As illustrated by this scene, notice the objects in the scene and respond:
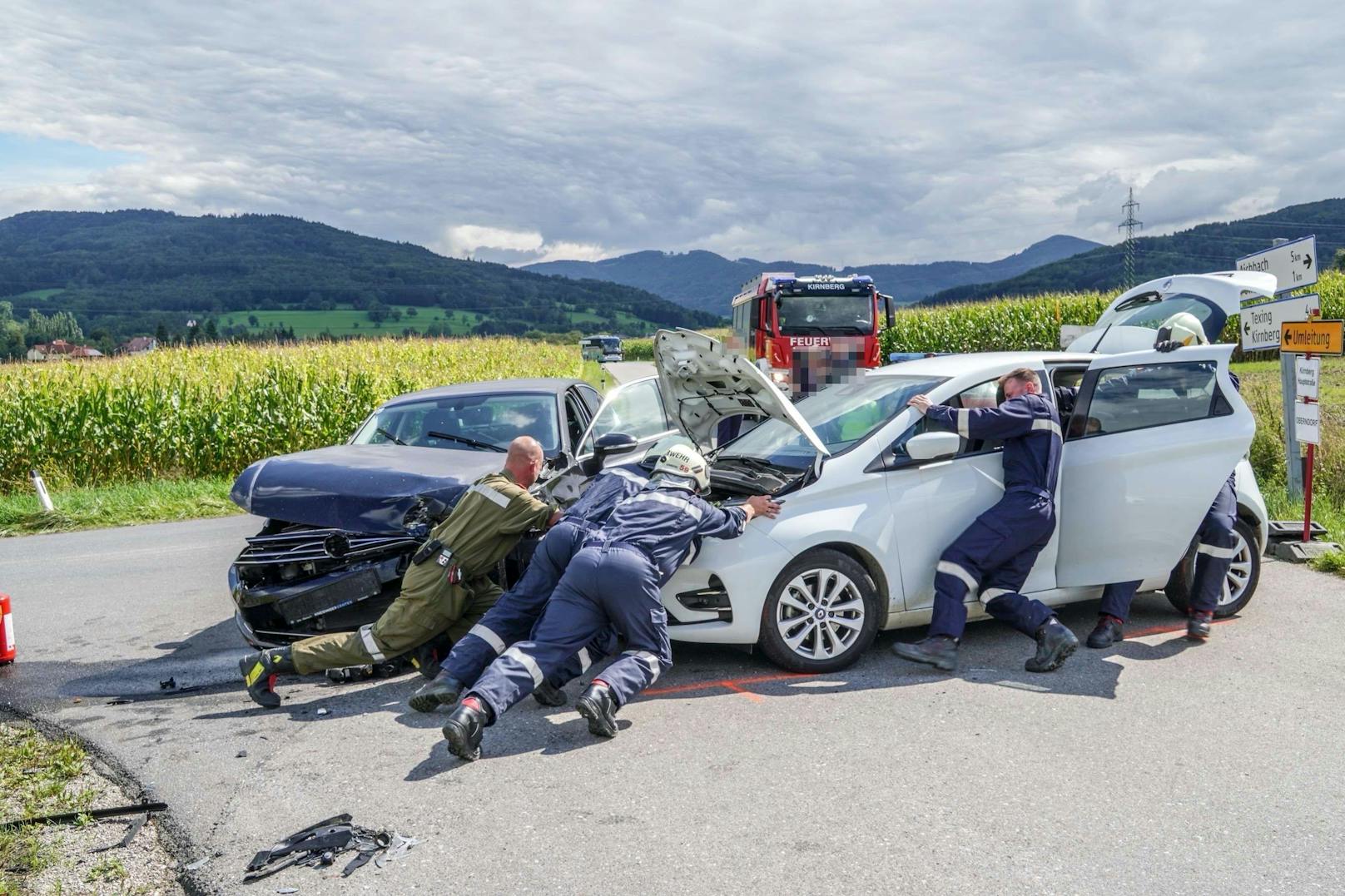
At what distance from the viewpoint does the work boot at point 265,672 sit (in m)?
5.58

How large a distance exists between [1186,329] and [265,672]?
6603mm

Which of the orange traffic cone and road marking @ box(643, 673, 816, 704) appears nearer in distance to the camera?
road marking @ box(643, 673, 816, 704)

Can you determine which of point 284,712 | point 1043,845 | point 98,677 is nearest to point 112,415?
point 98,677

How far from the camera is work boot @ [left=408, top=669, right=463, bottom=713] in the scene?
5211 millimetres

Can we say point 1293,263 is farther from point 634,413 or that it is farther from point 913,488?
point 634,413

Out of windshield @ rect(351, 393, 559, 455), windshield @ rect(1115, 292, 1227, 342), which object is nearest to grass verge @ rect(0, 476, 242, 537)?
windshield @ rect(351, 393, 559, 455)

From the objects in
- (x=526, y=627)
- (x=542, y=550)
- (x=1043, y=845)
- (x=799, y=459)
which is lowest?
(x=1043, y=845)

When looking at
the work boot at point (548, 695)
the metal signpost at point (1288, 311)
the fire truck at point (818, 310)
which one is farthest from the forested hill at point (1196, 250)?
the work boot at point (548, 695)

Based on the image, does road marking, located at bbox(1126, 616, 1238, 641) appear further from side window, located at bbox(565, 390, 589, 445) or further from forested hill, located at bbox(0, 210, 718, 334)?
forested hill, located at bbox(0, 210, 718, 334)

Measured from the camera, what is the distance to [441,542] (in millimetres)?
5812

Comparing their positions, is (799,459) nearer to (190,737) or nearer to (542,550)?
(542,550)

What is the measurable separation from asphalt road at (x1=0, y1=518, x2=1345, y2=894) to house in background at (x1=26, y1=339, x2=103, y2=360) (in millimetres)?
15838

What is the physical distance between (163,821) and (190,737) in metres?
1.07

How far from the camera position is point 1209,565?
6598 millimetres
